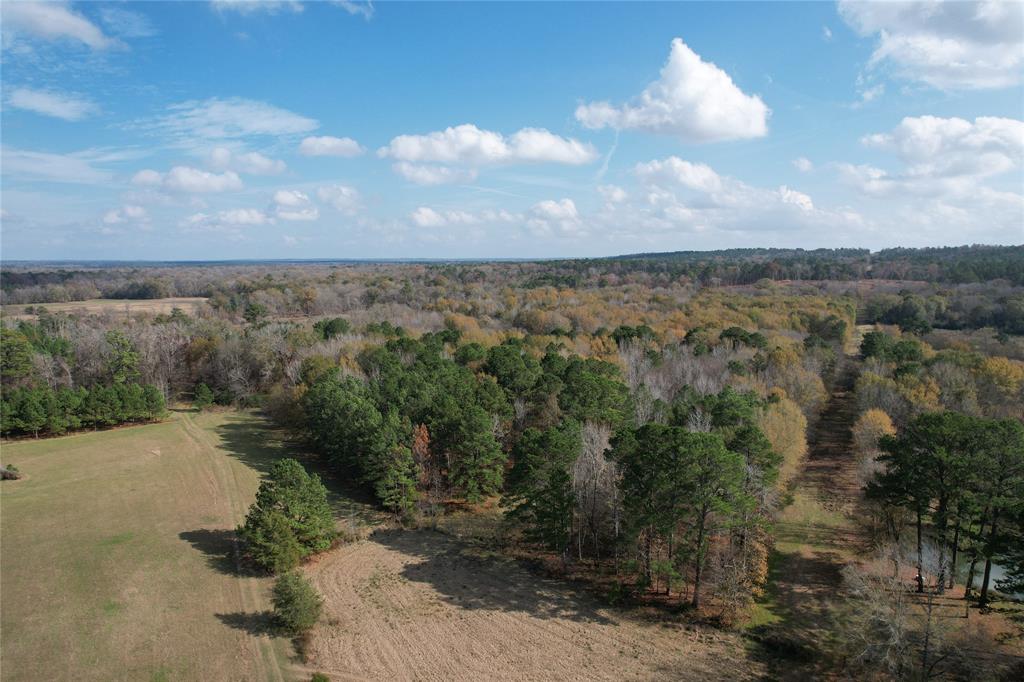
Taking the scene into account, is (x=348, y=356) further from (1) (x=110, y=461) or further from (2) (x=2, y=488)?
(2) (x=2, y=488)

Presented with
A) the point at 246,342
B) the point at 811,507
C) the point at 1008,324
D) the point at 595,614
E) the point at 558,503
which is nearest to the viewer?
Answer: the point at 595,614

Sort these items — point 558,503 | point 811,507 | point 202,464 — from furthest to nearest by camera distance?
point 202,464, point 811,507, point 558,503

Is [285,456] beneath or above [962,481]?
beneath

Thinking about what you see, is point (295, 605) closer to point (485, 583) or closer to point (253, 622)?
point (253, 622)

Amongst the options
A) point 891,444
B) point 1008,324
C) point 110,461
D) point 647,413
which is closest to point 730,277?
point 1008,324

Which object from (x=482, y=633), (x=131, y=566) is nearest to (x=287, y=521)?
(x=131, y=566)

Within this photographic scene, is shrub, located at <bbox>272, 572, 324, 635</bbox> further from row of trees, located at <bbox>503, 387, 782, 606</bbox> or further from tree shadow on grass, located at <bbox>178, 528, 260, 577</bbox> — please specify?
row of trees, located at <bbox>503, 387, 782, 606</bbox>
